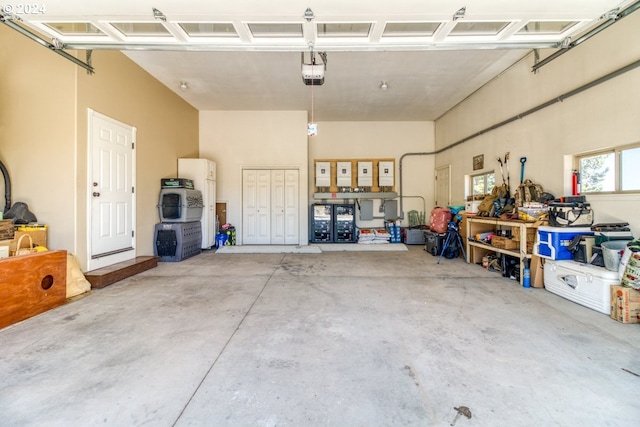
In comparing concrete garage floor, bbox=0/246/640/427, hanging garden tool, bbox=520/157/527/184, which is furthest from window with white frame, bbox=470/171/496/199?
concrete garage floor, bbox=0/246/640/427

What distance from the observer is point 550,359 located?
1.99m

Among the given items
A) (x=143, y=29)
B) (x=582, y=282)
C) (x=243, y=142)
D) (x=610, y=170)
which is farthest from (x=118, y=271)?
(x=610, y=170)

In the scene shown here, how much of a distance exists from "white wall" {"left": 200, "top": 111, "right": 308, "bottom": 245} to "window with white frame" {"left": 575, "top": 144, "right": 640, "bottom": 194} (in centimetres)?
560

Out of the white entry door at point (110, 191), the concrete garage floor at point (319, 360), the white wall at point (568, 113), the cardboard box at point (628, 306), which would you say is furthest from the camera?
the white entry door at point (110, 191)

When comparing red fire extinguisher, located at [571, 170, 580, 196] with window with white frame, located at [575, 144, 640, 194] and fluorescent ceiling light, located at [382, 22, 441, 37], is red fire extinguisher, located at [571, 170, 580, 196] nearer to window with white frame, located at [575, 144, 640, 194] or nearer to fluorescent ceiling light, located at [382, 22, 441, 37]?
window with white frame, located at [575, 144, 640, 194]

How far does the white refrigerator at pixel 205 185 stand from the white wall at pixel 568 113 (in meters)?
6.32

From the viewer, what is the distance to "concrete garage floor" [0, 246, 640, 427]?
148cm

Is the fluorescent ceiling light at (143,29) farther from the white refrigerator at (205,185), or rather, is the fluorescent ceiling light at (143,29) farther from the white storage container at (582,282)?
the white storage container at (582,282)

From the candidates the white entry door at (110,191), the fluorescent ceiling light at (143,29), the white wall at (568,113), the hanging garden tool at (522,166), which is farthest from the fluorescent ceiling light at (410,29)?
the white entry door at (110,191)

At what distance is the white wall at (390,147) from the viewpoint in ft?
27.6

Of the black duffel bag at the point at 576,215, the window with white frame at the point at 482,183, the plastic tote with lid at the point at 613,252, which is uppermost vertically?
the window with white frame at the point at 482,183

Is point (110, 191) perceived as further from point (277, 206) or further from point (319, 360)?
point (319, 360)

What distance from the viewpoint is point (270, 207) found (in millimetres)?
7531

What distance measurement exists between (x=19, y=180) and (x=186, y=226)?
8.32 feet
